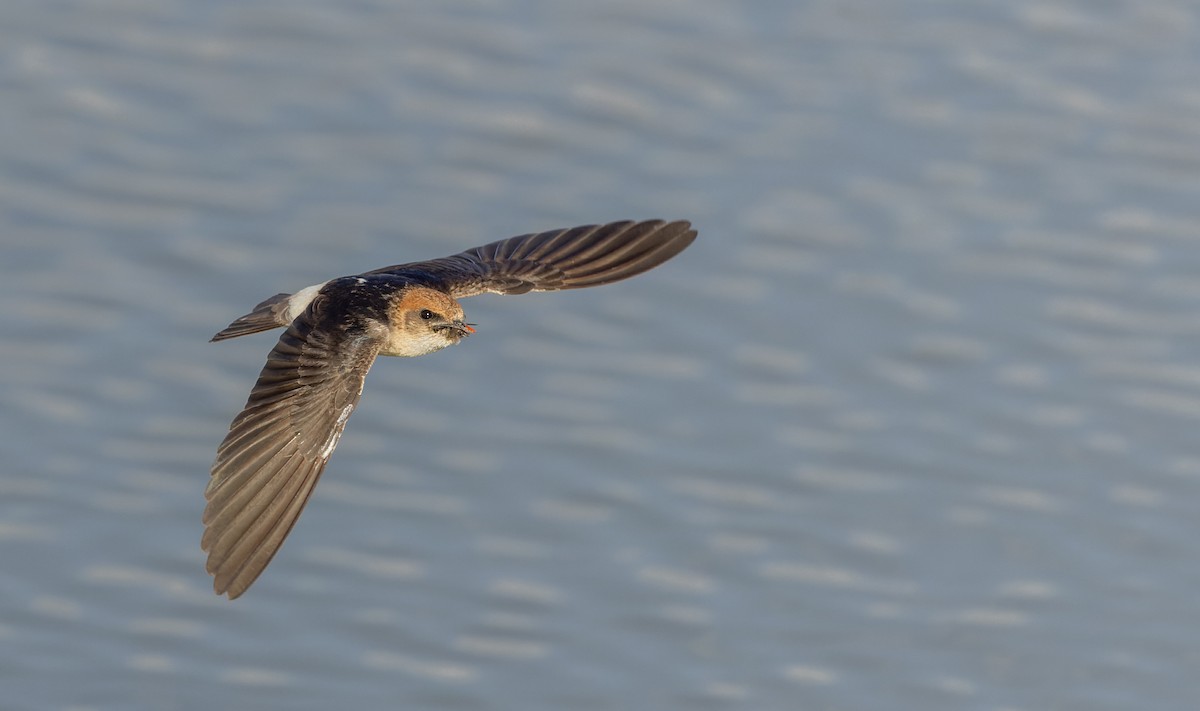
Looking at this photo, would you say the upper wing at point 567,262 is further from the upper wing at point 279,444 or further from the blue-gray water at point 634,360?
the blue-gray water at point 634,360

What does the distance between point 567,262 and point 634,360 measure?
9.09ft

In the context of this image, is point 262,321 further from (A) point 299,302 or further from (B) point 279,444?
(B) point 279,444

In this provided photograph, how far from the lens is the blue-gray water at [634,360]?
912 cm

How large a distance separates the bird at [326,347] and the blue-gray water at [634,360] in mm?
2052

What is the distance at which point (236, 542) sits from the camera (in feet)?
20.4

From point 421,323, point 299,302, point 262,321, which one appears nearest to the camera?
point 421,323

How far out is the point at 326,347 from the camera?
22.0 feet

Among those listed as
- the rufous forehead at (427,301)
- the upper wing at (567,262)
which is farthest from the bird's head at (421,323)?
the upper wing at (567,262)

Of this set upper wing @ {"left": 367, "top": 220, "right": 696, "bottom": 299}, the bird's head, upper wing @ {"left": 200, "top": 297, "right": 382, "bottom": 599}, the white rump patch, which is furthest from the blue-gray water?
upper wing @ {"left": 200, "top": 297, "right": 382, "bottom": 599}

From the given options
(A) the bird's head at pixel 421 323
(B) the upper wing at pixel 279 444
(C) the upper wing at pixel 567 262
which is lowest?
(B) the upper wing at pixel 279 444

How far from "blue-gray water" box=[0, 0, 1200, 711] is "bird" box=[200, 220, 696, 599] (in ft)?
6.73

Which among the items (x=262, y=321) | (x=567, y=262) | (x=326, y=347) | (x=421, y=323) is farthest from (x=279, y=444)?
(x=567, y=262)

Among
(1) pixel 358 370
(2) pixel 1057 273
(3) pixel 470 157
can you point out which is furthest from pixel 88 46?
(1) pixel 358 370

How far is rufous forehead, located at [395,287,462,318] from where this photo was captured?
6926 millimetres
